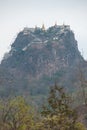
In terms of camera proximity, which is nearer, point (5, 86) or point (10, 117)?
point (10, 117)

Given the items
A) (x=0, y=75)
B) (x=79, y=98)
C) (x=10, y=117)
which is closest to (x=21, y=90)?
(x=0, y=75)

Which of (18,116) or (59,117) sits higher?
(18,116)

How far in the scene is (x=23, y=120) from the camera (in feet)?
180

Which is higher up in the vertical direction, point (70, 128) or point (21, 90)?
point (21, 90)

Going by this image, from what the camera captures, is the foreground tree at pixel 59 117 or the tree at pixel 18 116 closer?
the foreground tree at pixel 59 117

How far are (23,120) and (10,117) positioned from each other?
3857 millimetres

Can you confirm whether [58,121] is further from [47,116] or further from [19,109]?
[19,109]

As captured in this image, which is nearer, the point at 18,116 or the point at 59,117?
the point at 59,117

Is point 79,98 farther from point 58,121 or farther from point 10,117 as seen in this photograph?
point 58,121

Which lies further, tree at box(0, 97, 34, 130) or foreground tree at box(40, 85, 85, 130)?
tree at box(0, 97, 34, 130)

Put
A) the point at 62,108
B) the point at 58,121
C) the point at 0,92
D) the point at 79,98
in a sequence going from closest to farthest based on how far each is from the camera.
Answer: the point at 58,121, the point at 62,108, the point at 79,98, the point at 0,92

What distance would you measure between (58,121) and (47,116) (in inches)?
72.2

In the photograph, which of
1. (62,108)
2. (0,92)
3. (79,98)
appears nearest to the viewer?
(62,108)

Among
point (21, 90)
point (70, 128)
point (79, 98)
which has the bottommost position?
point (70, 128)
